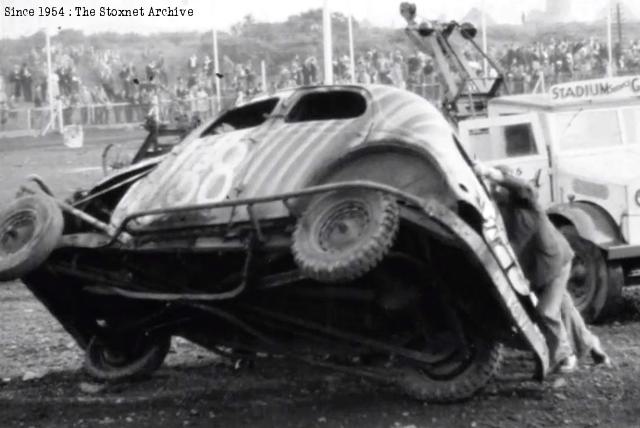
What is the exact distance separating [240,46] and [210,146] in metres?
41.5

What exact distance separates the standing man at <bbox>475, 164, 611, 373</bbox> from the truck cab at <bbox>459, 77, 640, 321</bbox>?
7.20 ft

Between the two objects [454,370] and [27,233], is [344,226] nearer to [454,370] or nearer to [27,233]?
[454,370]

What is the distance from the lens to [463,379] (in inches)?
267

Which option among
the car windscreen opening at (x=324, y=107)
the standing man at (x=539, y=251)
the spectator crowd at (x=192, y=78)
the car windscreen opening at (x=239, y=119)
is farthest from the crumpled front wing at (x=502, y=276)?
the spectator crowd at (x=192, y=78)

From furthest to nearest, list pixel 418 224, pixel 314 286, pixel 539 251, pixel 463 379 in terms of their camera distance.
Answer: pixel 539 251 < pixel 463 379 < pixel 314 286 < pixel 418 224

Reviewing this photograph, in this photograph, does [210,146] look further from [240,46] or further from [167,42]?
[167,42]

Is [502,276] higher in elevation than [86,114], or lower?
lower

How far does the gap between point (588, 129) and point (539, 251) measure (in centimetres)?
342

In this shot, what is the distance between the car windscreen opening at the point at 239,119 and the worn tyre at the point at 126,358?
153 cm

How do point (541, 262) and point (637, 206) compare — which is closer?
point (541, 262)

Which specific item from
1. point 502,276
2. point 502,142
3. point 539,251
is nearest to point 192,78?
point 502,142

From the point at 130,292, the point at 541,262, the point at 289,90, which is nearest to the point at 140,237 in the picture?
the point at 130,292

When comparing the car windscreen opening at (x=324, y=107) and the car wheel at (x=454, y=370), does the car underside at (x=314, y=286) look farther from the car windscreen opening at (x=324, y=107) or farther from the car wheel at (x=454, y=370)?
the car windscreen opening at (x=324, y=107)

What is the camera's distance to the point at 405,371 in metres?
6.95
